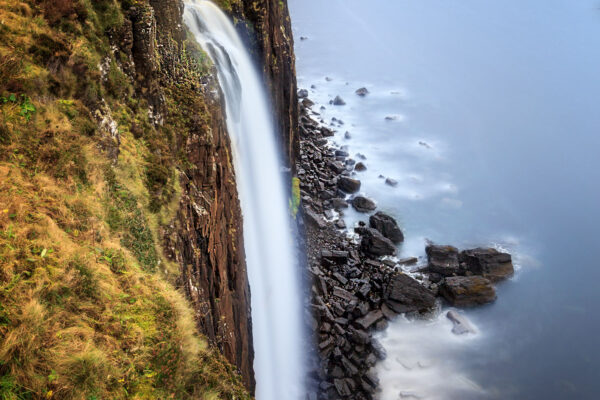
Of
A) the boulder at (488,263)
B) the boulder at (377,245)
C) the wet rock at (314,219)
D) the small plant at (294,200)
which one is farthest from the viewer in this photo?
the wet rock at (314,219)

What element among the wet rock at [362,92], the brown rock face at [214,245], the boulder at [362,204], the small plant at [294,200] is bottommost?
the boulder at [362,204]

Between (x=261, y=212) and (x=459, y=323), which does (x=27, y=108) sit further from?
(x=459, y=323)

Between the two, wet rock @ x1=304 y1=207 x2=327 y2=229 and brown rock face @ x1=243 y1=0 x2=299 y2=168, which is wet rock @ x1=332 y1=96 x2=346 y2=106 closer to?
brown rock face @ x1=243 y1=0 x2=299 y2=168

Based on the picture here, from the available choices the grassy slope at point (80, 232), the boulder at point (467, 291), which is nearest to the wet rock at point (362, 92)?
the boulder at point (467, 291)

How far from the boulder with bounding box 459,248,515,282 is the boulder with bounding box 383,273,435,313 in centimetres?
413

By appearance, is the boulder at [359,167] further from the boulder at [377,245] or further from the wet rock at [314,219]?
the boulder at [377,245]

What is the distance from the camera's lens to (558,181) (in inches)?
1432

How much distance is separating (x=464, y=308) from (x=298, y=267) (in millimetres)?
9858

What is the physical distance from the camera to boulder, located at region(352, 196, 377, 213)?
102 ft

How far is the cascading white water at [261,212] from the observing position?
17.1 metres

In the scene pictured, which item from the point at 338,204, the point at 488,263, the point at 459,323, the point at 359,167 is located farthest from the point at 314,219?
the point at 488,263

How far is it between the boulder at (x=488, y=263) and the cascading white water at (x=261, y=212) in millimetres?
11200

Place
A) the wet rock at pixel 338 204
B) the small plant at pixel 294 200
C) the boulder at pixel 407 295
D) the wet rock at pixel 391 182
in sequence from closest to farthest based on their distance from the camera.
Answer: the boulder at pixel 407 295 → the small plant at pixel 294 200 → the wet rock at pixel 338 204 → the wet rock at pixel 391 182

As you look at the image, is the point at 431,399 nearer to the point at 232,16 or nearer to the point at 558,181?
the point at 232,16
